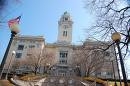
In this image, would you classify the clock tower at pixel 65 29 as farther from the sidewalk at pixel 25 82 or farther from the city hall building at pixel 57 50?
the sidewalk at pixel 25 82

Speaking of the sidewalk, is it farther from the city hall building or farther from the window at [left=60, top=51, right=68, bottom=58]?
the window at [left=60, top=51, right=68, bottom=58]

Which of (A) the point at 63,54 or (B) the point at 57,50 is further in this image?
(B) the point at 57,50

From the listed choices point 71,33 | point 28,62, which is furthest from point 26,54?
point 71,33

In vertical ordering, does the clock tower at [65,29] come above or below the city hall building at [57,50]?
above

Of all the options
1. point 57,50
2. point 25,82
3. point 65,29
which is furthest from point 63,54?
point 25,82

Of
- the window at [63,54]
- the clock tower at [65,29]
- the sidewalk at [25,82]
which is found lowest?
the sidewalk at [25,82]

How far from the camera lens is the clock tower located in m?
72.4

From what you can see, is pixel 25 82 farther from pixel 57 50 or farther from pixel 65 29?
pixel 65 29

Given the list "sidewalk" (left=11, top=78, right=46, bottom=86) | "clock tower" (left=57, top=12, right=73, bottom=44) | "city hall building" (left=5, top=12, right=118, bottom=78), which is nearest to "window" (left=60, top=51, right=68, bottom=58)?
"city hall building" (left=5, top=12, right=118, bottom=78)

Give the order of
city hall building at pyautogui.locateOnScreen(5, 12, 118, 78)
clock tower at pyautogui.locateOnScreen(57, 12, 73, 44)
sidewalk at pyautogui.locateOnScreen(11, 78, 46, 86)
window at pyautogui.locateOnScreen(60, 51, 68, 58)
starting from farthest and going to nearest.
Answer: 1. clock tower at pyautogui.locateOnScreen(57, 12, 73, 44)
2. window at pyautogui.locateOnScreen(60, 51, 68, 58)
3. city hall building at pyautogui.locateOnScreen(5, 12, 118, 78)
4. sidewalk at pyautogui.locateOnScreen(11, 78, 46, 86)

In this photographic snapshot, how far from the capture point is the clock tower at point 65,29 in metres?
72.4

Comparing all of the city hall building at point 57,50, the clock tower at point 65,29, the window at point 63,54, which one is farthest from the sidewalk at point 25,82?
the clock tower at point 65,29

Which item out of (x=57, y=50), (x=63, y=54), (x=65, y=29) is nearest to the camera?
(x=63, y=54)

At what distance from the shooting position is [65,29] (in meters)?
75.8
